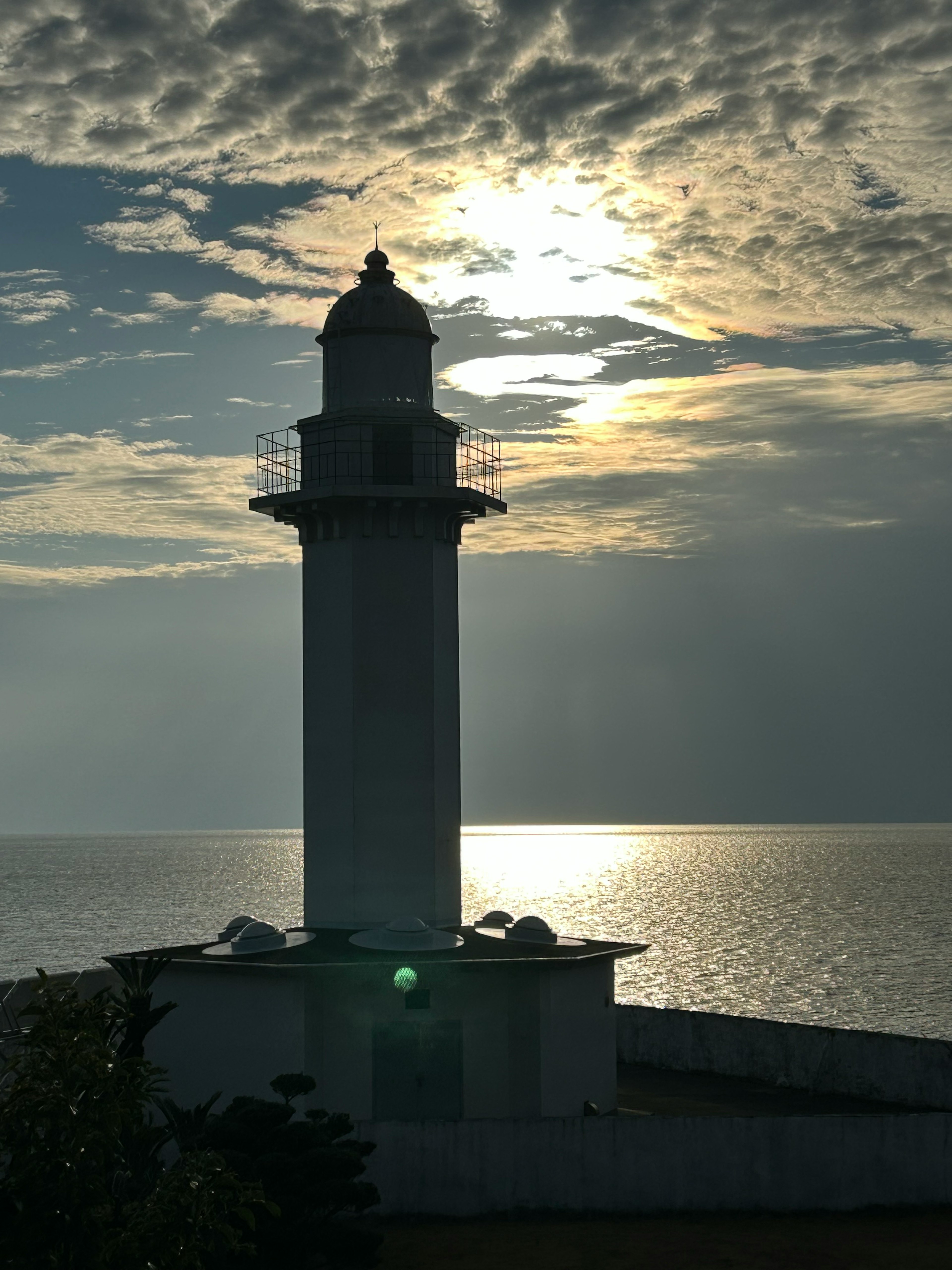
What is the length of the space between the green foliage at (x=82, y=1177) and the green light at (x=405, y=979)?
1321 cm

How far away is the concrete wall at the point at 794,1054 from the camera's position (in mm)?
26375

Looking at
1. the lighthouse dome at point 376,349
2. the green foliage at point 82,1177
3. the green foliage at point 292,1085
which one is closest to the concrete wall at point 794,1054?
the green foliage at point 292,1085

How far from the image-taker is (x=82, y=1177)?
34.1 feet

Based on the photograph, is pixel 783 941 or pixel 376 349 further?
pixel 783 941

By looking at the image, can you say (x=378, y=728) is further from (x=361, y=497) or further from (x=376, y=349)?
(x=376, y=349)

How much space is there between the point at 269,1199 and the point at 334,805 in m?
11.5

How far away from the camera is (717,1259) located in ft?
62.1

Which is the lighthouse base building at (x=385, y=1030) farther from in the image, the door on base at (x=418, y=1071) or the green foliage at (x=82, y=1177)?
the green foliage at (x=82, y=1177)

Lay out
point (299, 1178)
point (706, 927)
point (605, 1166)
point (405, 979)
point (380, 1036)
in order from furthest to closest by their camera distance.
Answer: point (706, 927), point (380, 1036), point (405, 979), point (605, 1166), point (299, 1178)

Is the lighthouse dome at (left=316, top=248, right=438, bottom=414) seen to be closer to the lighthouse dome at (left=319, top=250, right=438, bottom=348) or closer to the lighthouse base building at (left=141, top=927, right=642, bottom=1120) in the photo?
the lighthouse dome at (left=319, top=250, right=438, bottom=348)

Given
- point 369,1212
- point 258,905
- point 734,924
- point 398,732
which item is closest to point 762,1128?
point 369,1212

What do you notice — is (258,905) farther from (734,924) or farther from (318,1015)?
(318,1015)

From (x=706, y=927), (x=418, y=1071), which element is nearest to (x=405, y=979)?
(x=418, y=1071)

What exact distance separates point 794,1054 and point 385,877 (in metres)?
9.40
